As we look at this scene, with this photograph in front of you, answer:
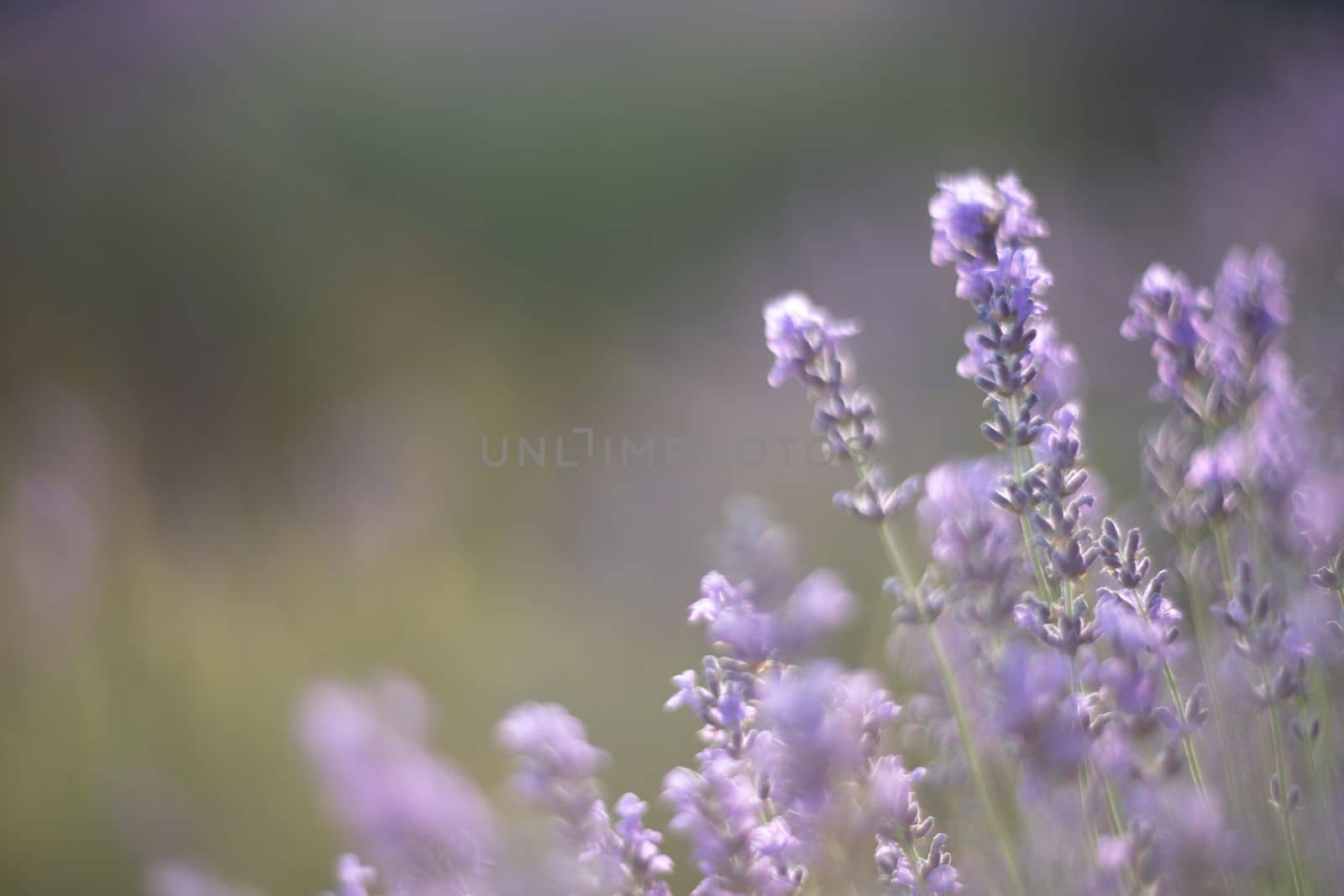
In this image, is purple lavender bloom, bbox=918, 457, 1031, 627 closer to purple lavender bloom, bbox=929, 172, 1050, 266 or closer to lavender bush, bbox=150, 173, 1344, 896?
lavender bush, bbox=150, 173, 1344, 896

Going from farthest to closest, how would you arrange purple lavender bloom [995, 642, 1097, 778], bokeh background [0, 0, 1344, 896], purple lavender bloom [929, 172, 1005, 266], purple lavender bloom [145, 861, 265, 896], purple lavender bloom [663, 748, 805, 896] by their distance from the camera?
bokeh background [0, 0, 1344, 896] → purple lavender bloom [145, 861, 265, 896] → purple lavender bloom [929, 172, 1005, 266] → purple lavender bloom [663, 748, 805, 896] → purple lavender bloom [995, 642, 1097, 778]

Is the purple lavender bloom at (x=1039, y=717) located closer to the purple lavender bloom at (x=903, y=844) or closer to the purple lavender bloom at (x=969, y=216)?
the purple lavender bloom at (x=903, y=844)

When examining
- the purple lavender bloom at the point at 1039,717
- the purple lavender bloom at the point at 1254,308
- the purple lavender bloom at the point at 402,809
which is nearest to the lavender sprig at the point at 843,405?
the purple lavender bloom at the point at 1039,717

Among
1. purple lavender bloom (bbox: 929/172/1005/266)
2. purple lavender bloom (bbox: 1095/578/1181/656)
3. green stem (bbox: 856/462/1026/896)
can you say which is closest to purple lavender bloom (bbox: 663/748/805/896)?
green stem (bbox: 856/462/1026/896)

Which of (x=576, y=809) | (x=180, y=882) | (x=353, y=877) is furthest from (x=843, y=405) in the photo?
Answer: (x=180, y=882)

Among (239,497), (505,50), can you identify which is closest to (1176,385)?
Answer: (239,497)

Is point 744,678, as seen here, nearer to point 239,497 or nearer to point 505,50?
point 239,497

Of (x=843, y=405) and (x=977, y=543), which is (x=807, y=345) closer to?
(x=843, y=405)

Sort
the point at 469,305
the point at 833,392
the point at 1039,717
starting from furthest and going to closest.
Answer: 1. the point at 469,305
2. the point at 833,392
3. the point at 1039,717
